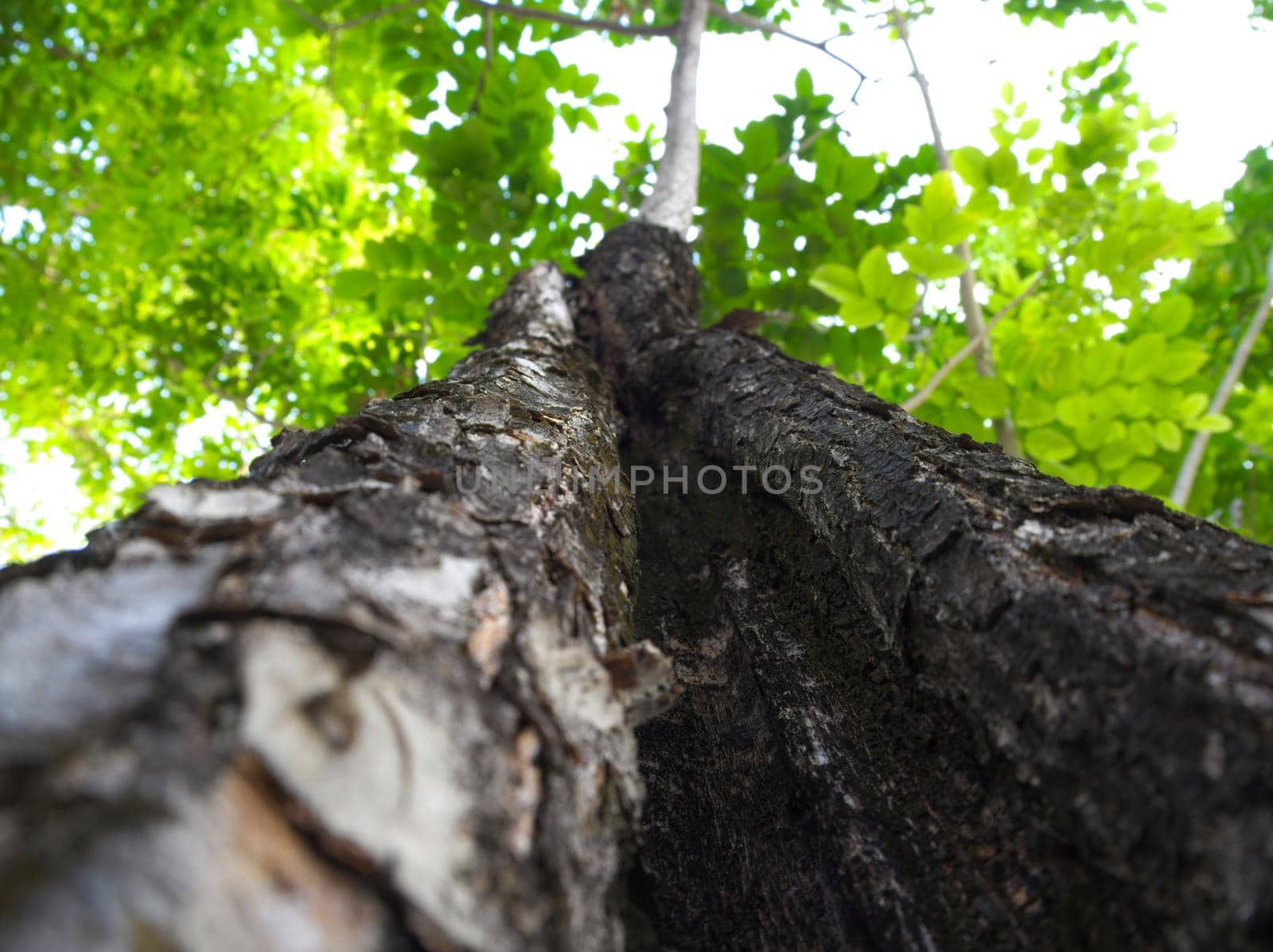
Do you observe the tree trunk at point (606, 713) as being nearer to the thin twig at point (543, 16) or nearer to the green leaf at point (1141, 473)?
the green leaf at point (1141, 473)

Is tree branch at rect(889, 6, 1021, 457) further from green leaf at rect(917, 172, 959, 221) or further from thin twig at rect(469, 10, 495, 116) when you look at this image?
thin twig at rect(469, 10, 495, 116)

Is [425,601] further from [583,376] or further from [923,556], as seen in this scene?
[583,376]

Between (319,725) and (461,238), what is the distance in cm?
317

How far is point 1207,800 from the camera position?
0.58 m

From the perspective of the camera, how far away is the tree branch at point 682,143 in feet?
9.43

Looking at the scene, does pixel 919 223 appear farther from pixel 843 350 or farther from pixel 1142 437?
pixel 1142 437

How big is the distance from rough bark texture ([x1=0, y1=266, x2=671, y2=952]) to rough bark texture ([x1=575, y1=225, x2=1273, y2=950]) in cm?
34

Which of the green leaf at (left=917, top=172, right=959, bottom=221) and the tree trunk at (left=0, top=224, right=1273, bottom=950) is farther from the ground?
the green leaf at (left=917, top=172, right=959, bottom=221)

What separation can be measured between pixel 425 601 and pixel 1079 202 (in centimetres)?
300

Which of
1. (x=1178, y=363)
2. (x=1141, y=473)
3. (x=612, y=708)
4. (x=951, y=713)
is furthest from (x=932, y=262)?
(x=612, y=708)

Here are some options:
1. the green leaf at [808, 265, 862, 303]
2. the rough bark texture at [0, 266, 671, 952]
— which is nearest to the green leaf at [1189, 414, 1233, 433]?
the green leaf at [808, 265, 862, 303]

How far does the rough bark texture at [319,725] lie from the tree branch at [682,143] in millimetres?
2262

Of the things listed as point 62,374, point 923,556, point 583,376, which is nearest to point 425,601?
point 923,556

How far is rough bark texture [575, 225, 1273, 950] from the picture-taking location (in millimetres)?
619
